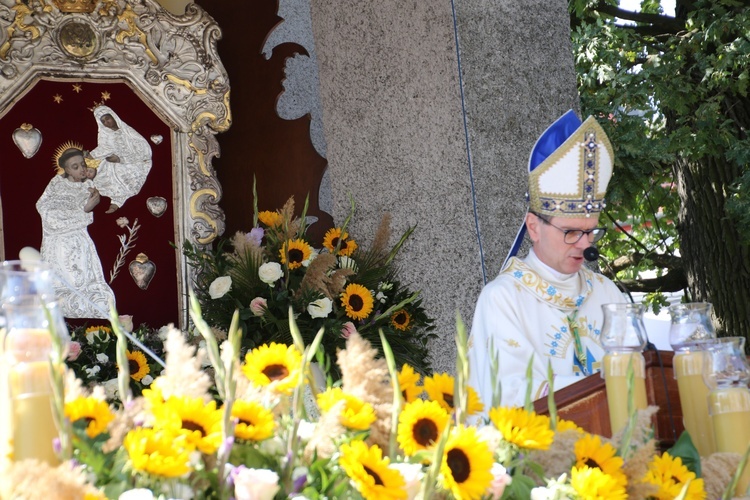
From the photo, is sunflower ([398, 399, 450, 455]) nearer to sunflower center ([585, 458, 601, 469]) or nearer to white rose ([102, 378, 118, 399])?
sunflower center ([585, 458, 601, 469])

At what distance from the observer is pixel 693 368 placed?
1903 mm

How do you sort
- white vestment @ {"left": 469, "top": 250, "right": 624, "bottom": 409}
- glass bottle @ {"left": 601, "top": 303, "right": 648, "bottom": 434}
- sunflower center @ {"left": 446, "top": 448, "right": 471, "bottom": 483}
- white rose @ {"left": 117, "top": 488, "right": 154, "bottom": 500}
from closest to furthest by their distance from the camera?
white rose @ {"left": 117, "top": 488, "right": 154, "bottom": 500}
sunflower center @ {"left": 446, "top": 448, "right": 471, "bottom": 483}
glass bottle @ {"left": 601, "top": 303, "right": 648, "bottom": 434}
white vestment @ {"left": 469, "top": 250, "right": 624, "bottom": 409}

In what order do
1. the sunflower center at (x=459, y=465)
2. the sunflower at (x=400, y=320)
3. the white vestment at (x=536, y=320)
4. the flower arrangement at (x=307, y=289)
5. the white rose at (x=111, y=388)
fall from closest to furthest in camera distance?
the sunflower center at (x=459, y=465) < the white vestment at (x=536, y=320) < the white rose at (x=111, y=388) < the flower arrangement at (x=307, y=289) < the sunflower at (x=400, y=320)

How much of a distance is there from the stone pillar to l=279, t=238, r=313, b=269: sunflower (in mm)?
577

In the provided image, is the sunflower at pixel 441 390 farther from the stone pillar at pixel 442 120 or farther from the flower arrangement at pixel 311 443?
the stone pillar at pixel 442 120

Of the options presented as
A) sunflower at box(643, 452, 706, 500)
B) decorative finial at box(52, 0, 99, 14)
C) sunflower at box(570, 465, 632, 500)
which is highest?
decorative finial at box(52, 0, 99, 14)

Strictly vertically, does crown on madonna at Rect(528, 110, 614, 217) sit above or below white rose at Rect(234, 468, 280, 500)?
above

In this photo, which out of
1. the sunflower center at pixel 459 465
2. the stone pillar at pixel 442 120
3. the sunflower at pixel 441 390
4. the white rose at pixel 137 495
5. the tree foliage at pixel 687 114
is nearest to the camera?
the white rose at pixel 137 495

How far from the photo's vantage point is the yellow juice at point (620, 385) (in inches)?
72.7

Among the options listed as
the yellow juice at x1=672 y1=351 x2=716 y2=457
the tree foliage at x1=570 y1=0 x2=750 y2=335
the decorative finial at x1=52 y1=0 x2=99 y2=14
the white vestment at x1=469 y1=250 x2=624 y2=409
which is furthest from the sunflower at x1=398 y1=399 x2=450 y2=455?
the tree foliage at x1=570 y1=0 x2=750 y2=335

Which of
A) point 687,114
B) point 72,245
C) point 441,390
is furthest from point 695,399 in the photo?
point 687,114

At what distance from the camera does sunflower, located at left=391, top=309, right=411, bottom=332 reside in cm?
457

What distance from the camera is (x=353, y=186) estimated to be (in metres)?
5.07

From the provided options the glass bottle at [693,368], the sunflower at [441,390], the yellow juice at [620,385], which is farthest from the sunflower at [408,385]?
the glass bottle at [693,368]
